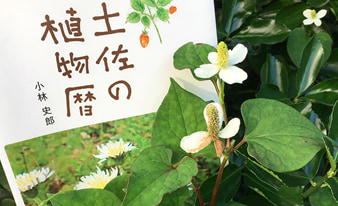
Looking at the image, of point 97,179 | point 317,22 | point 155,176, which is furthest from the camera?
point 317,22

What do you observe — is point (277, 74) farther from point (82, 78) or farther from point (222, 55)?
point (82, 78)

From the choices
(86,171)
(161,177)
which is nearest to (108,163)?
(86,171)

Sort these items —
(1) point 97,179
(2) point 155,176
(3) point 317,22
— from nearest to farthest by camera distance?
(2) point 155,176 → (1) point 97,179 → (3) point 317,22

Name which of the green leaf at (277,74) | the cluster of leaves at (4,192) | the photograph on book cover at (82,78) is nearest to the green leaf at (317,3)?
the green leaf at (277,74)

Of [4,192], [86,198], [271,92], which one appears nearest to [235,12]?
[271,92]

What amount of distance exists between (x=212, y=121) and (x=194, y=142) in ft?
0.11

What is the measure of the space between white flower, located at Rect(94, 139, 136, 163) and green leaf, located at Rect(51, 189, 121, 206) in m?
0.08

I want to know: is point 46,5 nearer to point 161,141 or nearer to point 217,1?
point 161,141

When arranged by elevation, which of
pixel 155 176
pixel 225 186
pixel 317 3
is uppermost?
pixel 317 3

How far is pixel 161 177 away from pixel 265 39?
0.33 m

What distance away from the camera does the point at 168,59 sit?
46 cm

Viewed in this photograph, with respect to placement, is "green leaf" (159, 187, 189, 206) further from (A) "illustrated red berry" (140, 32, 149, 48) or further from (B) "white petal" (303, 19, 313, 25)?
(B) "white petal" (303, 19, 313, 25)

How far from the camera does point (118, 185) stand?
44 centimetres

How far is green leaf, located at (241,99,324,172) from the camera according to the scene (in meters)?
0.36
